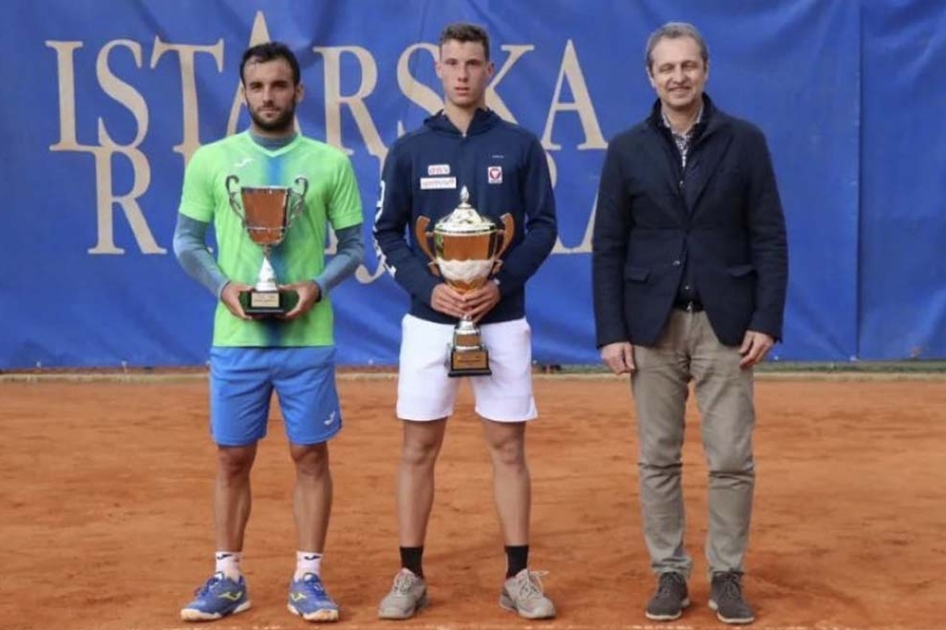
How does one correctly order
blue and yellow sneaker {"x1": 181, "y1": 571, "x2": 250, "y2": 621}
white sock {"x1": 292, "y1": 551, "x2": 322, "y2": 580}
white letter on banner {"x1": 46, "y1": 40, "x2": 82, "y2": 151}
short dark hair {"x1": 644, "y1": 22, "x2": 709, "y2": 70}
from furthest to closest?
white letter on banner {"x1": 46, "y1": 40, "x2": 82, "y2": 151}, white sock {"x1": 292, "y1": 551, "x2": 322, "y2": 580}, blue and yellow sneaker {"x1": 181, "y1": 571, "x2": 250, "y2": 621}, short dark hair {"x1": 644, "y1": 22, "x2": 709, "y2": 70}

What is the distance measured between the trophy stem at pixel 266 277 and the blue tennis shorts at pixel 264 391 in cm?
21

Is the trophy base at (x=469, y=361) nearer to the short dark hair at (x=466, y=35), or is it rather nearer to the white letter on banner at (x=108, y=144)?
the short dark hair at (x=466, y=35)

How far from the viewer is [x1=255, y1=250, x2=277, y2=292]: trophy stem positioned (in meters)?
5.10

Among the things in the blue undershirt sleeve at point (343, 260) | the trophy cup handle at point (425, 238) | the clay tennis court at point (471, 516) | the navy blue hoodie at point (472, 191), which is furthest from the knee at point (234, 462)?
the trophy cup handle at point (425, 238)

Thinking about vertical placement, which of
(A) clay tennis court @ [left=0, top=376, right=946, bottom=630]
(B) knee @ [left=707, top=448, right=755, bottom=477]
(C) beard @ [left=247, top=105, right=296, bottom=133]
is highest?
(C) beard @ [left=247, top=105, right=296, bottom=133]

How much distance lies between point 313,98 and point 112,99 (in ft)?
3.94

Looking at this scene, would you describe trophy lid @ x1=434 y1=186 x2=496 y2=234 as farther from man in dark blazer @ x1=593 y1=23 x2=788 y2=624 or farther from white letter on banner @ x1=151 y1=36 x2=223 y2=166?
white letter on banner @ x1=151 y1=36 x2=223 y2=166

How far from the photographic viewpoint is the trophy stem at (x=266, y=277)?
5102 mm

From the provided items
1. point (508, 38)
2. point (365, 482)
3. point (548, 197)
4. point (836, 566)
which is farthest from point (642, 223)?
point (508, 38)

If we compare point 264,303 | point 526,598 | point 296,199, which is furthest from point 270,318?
point 526,598

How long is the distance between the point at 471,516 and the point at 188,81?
456cm

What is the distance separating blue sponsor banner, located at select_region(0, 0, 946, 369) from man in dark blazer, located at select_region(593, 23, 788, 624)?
512 centimetres

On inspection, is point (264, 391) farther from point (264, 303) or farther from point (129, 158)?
point (129, 158)

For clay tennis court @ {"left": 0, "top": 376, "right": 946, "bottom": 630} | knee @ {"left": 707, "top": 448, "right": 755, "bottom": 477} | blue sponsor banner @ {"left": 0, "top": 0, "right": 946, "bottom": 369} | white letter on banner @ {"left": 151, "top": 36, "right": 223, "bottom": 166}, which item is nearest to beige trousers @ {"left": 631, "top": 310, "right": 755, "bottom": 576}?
knee @ {"left": 707, "top": 448, "right": 755, "bottom": 477}
